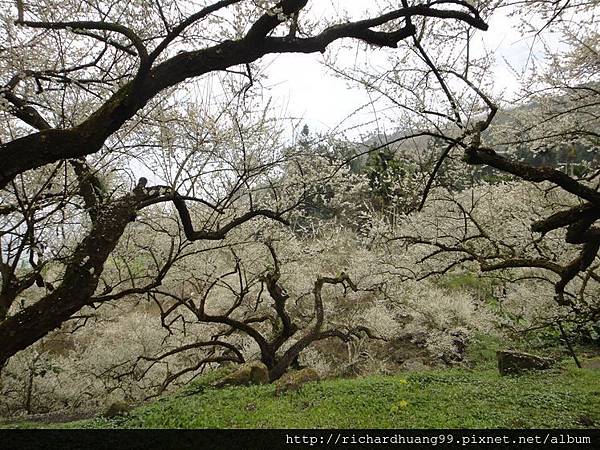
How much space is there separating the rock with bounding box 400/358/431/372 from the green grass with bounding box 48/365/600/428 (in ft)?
13.7

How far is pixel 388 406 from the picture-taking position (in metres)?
6.19

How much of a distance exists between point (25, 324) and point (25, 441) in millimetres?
2590

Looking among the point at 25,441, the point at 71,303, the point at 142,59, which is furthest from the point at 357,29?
the point at 25,441

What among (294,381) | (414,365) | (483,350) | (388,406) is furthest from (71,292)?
(483,350)

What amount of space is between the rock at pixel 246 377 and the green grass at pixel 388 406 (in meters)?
0.45

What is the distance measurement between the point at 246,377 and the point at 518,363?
5965 mm

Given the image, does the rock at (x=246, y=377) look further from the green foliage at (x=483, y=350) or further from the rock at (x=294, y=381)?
the green foliage at (x=483, y=350)

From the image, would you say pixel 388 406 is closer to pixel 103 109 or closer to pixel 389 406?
pixel 389 406

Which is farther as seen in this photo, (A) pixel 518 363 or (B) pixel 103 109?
(A) pixel 518 363

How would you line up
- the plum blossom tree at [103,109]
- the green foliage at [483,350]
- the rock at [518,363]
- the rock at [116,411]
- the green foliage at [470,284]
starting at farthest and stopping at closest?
1. the green foliage at [470,284]
2. the green foliage at [483,350]
3. the rock at [518,363]
4. the rock at [116,411]
5. the plum blossom tree at [103,109]

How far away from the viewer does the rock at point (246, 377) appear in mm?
8334

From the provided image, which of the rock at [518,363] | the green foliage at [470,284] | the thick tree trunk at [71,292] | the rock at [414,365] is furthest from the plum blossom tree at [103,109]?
the green foliage at [470,284]

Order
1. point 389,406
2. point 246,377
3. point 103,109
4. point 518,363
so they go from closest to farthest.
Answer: point 103,109 → point 389,406 → point 246,377 → point 518,363

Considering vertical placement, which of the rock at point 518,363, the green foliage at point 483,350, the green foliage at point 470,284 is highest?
the green foliage at point 470,284
